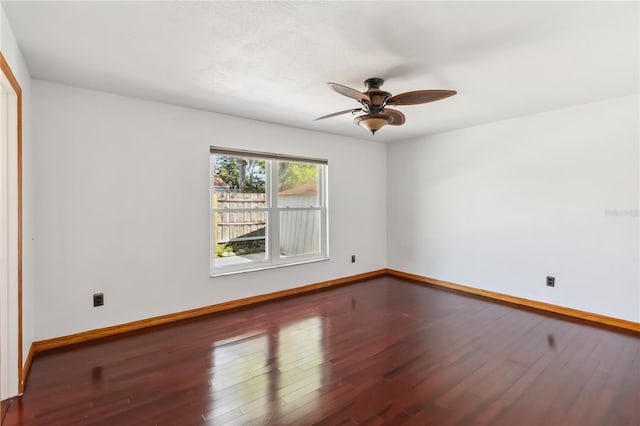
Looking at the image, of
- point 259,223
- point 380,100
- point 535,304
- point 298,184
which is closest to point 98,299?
point 259,223

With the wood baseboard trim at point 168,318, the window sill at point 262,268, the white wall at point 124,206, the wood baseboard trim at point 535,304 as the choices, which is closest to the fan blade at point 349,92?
the white wall at point 124,206

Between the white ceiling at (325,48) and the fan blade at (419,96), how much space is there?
0.80 feet

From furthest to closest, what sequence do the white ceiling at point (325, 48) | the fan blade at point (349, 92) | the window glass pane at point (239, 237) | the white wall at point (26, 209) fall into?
the window glass pane at point (239, 237), the fan blade at point (349, 92), the white wall at point (26, 209), the white ceiling at point (325, 48)

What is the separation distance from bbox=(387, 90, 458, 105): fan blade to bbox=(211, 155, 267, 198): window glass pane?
6.83 ft

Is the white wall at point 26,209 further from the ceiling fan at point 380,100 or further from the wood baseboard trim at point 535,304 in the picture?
the wood baseboard trim at point 535,304

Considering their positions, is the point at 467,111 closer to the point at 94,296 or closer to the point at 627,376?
the point at 627,376

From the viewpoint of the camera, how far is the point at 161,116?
3.29 m

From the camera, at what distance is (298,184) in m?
4.54

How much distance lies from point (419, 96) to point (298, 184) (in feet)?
8.07

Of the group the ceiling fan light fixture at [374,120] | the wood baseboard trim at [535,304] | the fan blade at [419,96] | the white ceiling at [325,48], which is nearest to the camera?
the white ceiling at [325,48]

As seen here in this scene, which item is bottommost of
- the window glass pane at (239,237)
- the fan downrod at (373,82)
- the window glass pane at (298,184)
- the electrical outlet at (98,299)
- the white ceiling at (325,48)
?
the electrical outlet at (98,299)

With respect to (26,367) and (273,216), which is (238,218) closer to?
(273,216)

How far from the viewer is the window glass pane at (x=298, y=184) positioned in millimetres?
4359

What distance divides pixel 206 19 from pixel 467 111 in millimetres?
2898
